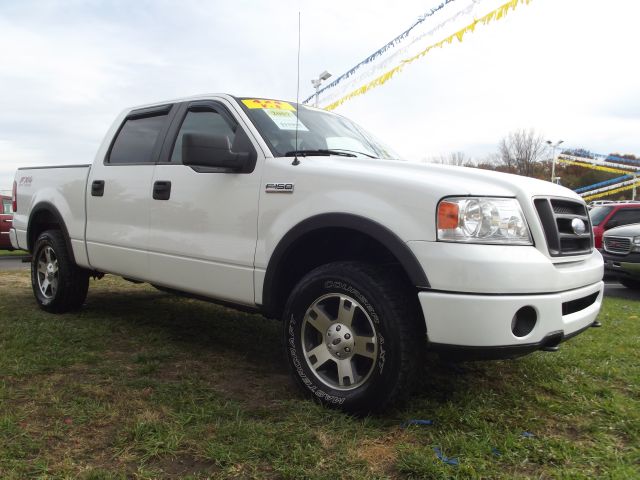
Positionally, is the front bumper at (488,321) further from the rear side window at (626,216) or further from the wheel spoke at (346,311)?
the rear side window at (626,216)

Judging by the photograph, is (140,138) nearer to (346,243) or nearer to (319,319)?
(346,243)

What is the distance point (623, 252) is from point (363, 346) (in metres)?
7.10

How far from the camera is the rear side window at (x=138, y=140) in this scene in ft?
14.4

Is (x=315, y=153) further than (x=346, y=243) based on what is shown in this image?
Yes

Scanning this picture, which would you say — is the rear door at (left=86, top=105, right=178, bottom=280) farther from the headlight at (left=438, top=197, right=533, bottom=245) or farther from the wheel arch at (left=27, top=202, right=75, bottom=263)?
the headlight at (left=438, top=197, right=533, bottom=245)

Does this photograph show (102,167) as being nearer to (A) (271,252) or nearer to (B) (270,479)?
Result: (A) (271,252)

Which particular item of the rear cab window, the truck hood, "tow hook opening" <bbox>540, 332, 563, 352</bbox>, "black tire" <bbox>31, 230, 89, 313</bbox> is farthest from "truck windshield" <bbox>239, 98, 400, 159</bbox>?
"black tire" <bbox>31, 230, 89, 313</bbox>

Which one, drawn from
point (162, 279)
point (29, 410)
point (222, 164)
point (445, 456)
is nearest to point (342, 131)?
point (222, 164)

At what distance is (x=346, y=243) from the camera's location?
10.7 ft

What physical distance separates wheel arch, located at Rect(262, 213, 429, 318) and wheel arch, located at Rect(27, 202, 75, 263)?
8.64 feet

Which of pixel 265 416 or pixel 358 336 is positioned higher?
pixel 358 336

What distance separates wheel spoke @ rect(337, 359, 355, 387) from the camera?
2891 millimetres

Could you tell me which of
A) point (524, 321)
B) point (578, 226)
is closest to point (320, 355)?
point (524, 321)

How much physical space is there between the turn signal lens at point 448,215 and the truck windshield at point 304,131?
42.6 inches
